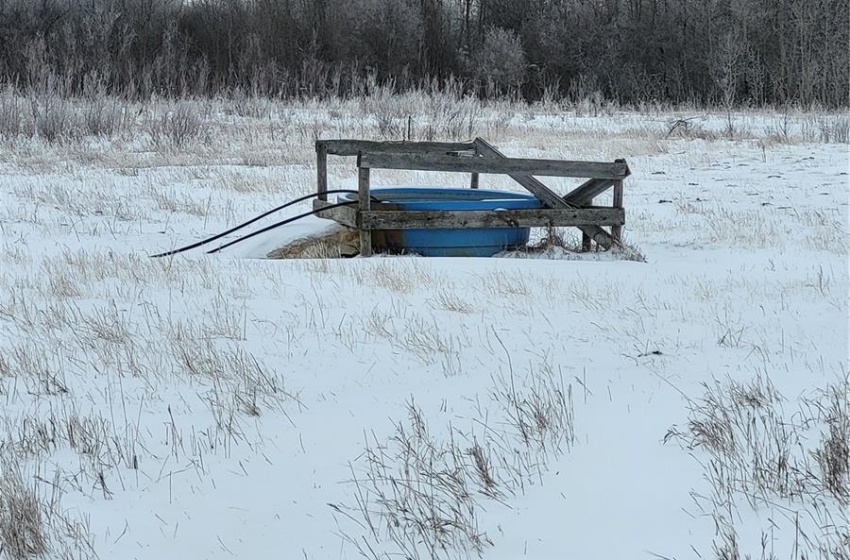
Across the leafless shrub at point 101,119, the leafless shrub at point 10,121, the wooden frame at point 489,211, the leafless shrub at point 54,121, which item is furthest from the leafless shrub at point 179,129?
the wooden frame at point 489,211

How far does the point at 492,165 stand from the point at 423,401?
4.06m

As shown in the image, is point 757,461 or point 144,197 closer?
point 757,461

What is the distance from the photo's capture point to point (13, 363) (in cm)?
454

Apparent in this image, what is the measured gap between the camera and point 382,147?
7922 millimetres

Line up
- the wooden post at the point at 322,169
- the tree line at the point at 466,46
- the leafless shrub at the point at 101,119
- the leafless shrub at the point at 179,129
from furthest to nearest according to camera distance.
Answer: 1. the tree line at the point at 466,46
2. the leafless shrub at the point at 101,119
3. the leafless shrub at the point at 179,129
4. the wooden post at the point at 322,169

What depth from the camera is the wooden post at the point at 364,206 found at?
764 cm

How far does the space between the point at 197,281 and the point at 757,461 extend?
4.07 meters

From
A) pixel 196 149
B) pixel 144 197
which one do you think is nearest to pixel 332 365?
pixel 144 197

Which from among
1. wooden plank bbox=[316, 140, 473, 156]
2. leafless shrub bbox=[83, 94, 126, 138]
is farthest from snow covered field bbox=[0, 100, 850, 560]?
leafless shrub bbox=[83, 94, 126, 138]

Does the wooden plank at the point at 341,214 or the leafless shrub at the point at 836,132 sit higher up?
the leafless shrub at the point at 836,132

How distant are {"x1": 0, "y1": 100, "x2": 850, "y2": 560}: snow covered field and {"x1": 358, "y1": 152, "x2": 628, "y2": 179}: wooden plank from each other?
0.75 meters

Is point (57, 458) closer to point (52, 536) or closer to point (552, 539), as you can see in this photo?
point (52, 536)

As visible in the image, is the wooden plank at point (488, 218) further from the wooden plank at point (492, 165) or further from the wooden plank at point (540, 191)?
the wooden plank at point (492, 165)

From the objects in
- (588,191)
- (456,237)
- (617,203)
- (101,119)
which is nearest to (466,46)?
(101,119)
